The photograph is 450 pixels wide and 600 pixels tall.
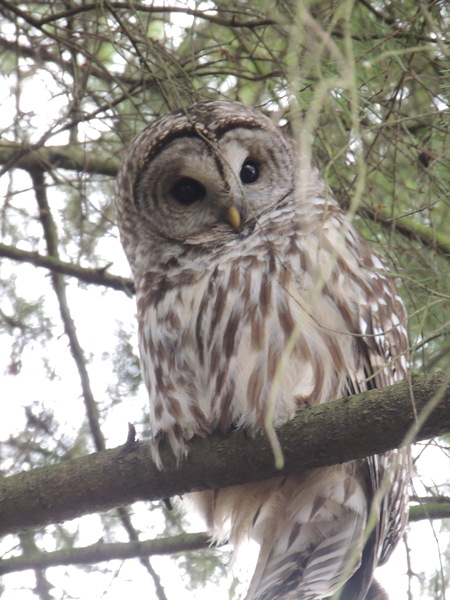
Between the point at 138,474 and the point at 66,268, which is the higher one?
the point at 66,268

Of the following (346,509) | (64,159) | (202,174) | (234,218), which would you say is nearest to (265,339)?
(234,218)

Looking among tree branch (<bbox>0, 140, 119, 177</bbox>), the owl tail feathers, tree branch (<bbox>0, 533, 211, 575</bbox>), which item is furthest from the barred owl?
tree branch (<bbox>0, 140, 119, 177</bbox>)

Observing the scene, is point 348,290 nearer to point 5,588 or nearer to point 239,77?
point 239,77

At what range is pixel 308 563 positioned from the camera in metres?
3.33

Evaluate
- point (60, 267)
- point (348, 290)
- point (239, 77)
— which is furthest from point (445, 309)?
point (60, 267)

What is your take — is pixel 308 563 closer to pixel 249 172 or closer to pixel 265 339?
pixel 265 339

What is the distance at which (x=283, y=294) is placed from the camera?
3.26 meters

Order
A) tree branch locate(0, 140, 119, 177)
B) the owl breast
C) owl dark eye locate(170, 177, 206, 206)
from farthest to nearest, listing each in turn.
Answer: tree branch locate(0, 140, 119, 177) < owl dark eye locate(170, 177, 206, 206) < the owl breast

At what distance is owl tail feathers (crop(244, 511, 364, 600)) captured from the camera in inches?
128

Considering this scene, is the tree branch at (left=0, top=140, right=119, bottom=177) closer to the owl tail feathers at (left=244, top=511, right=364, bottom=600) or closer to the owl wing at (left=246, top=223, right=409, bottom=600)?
the owl wing at (left=246, top=223, right=409, bottom=600)

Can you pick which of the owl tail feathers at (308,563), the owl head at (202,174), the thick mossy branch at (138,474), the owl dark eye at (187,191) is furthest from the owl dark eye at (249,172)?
the owl tail feathers at (308,563)

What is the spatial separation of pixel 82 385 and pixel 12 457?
1.51ft

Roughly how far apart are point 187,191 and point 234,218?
0.37 metres

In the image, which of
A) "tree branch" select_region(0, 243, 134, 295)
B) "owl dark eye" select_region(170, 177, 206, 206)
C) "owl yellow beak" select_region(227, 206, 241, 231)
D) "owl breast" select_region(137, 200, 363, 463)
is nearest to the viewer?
→ "owl breast" select_region(137, 200, 363, 463)
